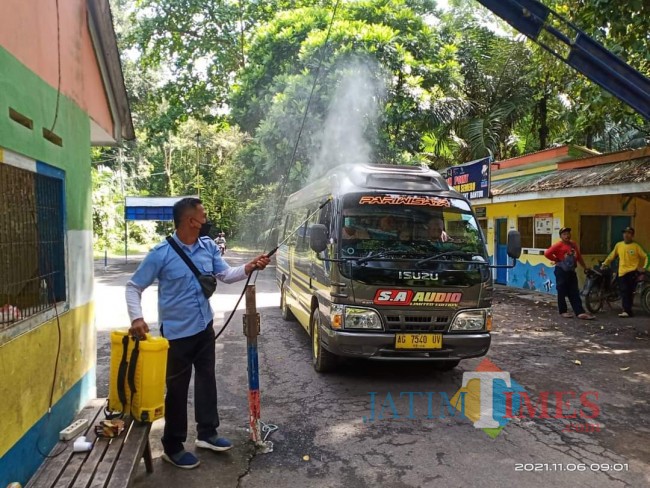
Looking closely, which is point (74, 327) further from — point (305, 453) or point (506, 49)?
point (506, 49)

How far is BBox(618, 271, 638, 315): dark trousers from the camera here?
9227 millimetres

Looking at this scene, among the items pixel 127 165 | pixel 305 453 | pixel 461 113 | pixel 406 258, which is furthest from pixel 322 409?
pixel 127 165

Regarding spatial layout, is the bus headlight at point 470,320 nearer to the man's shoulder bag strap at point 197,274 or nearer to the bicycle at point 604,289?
the man's shoulder bag strap at point 197,274

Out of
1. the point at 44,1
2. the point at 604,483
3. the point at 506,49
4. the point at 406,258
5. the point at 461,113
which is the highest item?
the point at 506,49

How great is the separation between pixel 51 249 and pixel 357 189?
3213 mm

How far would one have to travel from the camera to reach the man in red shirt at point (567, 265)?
9.09 metres

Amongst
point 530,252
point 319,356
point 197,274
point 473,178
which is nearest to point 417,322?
point 319,356

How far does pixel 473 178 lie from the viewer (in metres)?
11.3

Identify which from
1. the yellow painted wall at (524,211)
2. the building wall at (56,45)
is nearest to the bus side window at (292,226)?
the building wall at (56,45)

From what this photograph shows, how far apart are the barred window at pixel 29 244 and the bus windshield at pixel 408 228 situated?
2694 mm

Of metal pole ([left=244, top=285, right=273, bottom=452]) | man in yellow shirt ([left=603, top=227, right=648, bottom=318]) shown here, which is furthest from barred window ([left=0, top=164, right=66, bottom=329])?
man in yellow shirt ([left=603, top=227, right=648, bottom=318])

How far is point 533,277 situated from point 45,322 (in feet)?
40.1

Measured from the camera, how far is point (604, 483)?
3.43 meters

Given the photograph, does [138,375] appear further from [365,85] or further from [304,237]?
[365,85]
